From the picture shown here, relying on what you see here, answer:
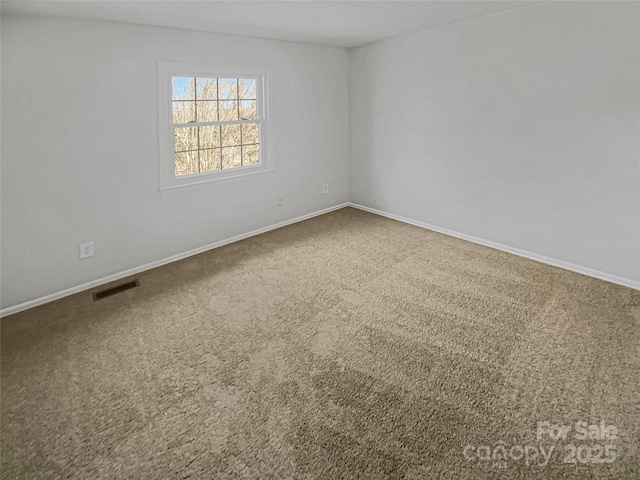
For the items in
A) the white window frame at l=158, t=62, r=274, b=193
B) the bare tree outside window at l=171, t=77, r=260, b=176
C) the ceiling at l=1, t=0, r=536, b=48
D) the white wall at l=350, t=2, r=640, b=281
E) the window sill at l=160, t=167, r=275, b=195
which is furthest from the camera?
the bare tree outside window at l=171, t=77, r=260, b=176

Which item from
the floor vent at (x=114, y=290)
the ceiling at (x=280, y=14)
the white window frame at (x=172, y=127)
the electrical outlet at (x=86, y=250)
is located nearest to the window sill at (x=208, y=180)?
the white window frame at (x=172, y=127)

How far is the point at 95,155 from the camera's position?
321cm

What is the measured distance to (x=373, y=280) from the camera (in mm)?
3412

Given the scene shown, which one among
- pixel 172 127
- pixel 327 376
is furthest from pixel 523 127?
pixel 172 127

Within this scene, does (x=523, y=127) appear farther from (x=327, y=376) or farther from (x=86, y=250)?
(x=86, y=250)

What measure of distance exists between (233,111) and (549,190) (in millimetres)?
3216

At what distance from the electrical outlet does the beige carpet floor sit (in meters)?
0.34

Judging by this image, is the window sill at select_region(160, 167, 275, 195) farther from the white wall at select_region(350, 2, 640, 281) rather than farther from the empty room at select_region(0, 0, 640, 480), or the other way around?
the white wall at select_region(350, 2, 640, 281)

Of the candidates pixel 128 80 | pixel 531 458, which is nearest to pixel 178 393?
pixel 531 458

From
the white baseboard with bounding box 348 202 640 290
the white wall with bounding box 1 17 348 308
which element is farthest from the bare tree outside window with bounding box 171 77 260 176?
the white baseboard with bounding box 348 202 640 290

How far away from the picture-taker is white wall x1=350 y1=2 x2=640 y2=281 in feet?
10.2

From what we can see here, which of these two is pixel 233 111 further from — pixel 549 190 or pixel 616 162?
pixel 616 162

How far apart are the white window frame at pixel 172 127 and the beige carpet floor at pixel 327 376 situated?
900 millimetres

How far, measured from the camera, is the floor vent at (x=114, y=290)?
3.20 metres
